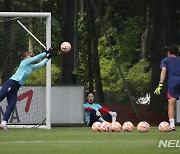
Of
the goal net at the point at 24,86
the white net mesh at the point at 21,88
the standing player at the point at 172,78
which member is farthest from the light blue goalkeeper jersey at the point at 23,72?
the white net mesh at the point at 21,88

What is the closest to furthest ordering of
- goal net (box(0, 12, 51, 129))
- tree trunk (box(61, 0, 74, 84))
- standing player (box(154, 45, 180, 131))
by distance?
standing player (box(154, 45, 180, 131))
goal net (box(0, 12, 51, 129))
tree trunk (box(61, 0, 74, 84))

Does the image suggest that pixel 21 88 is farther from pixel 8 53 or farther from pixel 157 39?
pixel 157 39

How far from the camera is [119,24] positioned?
151 feet

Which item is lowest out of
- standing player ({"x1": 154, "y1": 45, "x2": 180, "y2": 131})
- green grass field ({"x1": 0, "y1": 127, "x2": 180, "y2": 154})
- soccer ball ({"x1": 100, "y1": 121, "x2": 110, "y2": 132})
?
soccer ball ({"x1": 100, "y1": 121, "x2": 110, "y2": 132})

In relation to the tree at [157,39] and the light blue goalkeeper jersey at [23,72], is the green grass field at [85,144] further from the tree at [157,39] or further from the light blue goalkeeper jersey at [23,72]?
the tree at [157,39]

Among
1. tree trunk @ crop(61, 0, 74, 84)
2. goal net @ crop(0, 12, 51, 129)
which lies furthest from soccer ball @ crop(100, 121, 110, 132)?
tree trunk @ crop(61, 0, 74, 84)

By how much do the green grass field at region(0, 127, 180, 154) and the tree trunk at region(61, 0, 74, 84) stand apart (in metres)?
13.7

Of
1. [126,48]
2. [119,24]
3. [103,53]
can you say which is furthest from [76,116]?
[103,53]

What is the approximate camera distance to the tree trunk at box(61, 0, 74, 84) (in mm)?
33562

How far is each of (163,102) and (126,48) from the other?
52.9 feet

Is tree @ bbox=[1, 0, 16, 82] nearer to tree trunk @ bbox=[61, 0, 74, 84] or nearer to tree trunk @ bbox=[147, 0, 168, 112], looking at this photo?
tree trunk @ bbox=[61, 0, 74, 84]

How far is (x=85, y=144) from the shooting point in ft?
53.9

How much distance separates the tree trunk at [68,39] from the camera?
110ft

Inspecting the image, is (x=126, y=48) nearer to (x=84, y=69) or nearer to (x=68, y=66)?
(x=84, y=69)
